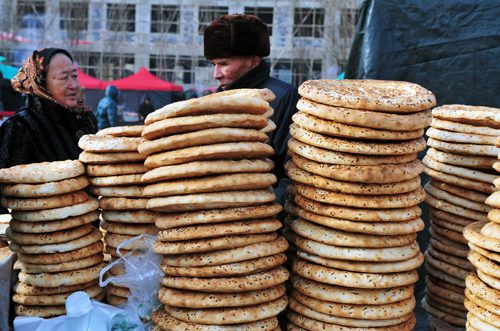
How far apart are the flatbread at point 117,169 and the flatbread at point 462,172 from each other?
5.47 ft

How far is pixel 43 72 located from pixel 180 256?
2.44m

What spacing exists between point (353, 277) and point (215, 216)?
0.68m

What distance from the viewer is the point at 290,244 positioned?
2.26 m

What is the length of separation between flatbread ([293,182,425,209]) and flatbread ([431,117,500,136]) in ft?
2.17

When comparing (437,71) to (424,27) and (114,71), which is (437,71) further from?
(114,71)

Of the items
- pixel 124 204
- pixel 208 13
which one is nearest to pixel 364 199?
pixel 124 204

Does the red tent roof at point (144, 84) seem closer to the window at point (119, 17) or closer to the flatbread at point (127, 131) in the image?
the window at point (119, 17)

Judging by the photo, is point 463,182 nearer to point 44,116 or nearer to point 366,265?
point 366,265

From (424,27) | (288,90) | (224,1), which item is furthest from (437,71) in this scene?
(224,1)

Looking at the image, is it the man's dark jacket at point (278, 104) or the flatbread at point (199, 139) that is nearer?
the flatbread at point (199, 139)

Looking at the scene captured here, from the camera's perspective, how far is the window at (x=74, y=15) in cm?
2841

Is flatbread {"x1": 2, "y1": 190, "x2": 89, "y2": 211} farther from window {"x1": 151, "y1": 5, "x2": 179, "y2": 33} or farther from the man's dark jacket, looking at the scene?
window {"x1": 151, "y1": 5, "x2": 179, "y2": 33}

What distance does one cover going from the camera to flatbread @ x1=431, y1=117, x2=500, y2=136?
7.57ft

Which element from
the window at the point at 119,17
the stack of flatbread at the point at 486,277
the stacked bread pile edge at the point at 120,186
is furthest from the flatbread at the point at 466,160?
the window at the point at 119,17
